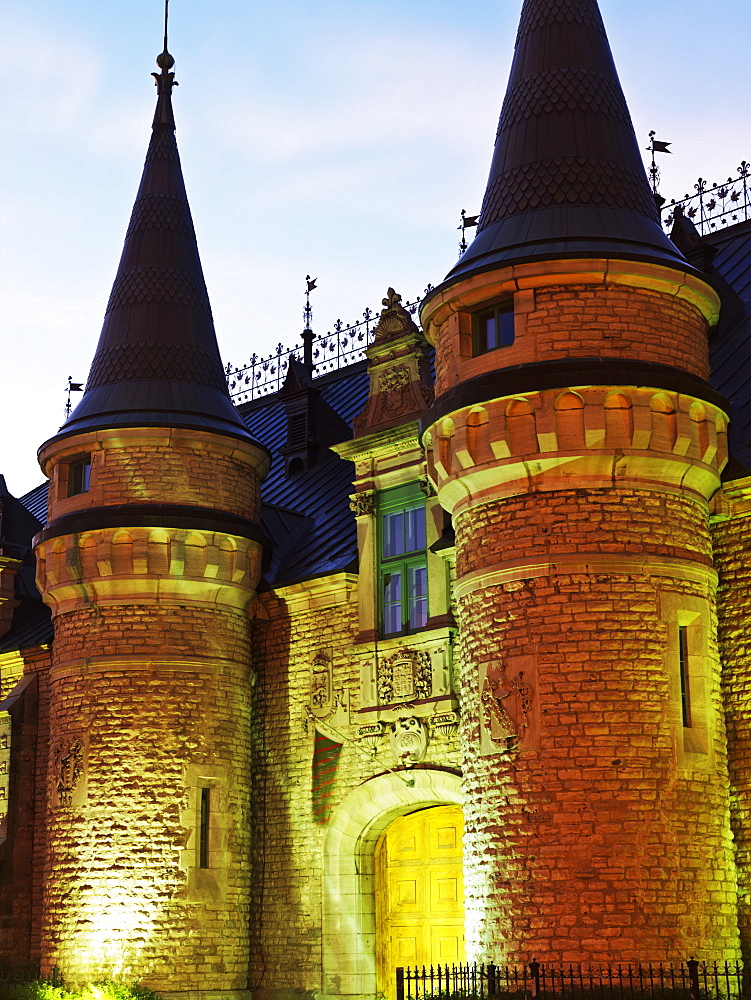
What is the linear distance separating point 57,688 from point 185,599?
238 cm

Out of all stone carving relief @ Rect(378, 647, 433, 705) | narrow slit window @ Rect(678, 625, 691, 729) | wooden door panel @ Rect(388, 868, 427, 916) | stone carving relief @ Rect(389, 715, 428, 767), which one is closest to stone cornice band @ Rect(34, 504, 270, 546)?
stone carving relief @ Rect(378, 647, 433, 705)

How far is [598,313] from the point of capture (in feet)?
53.7

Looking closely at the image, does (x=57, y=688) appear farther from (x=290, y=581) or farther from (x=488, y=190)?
(x=488, y=190)

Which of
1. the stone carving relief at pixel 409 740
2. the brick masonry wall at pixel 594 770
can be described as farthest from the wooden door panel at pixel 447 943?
the brick masonry wall at pixel 594 770

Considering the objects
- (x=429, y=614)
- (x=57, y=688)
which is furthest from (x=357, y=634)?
A: (x=57, y=688)

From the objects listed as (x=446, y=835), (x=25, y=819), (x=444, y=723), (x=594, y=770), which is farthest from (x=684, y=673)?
(x=25, y=819)

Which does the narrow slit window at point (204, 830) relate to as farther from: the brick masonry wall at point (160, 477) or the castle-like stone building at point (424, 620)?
the brick masonry wall at point (160, 477)

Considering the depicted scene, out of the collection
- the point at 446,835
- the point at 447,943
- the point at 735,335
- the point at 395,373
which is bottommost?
the point at 447,943

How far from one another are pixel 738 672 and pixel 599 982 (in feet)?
14.1

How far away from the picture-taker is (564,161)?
17703 millimetres

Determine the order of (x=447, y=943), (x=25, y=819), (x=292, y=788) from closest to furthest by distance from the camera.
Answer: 1. (x=447, y=943)
2. (x=292, y=788)
3. (x=25, y=819)

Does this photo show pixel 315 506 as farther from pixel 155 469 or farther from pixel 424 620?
pixel 424 620

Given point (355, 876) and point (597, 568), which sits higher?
point (597, 568)

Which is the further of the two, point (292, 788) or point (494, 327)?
point (292, 788)
